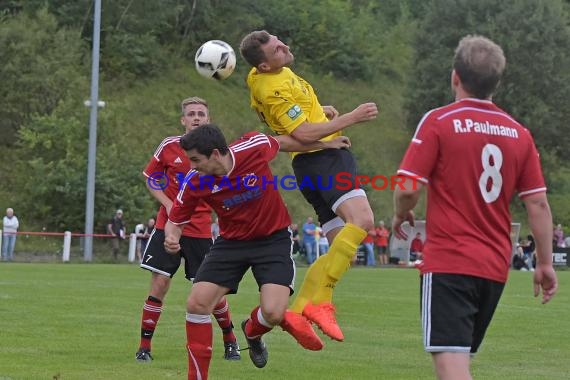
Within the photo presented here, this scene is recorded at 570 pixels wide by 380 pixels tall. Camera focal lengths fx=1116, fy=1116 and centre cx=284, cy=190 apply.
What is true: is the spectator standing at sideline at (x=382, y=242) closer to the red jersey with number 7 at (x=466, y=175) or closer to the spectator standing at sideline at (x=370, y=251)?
the spectator standing at sideline at (x=370, y=251)

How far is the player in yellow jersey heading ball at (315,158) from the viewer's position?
28.0 ft

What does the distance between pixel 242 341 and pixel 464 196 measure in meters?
5.98

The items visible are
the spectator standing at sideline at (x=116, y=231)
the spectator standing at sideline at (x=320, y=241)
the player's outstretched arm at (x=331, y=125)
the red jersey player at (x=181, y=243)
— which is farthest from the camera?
the spectator standing at sideline at (x=320, y=241)

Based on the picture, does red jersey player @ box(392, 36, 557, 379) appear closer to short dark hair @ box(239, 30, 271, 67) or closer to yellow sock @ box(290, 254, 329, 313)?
yellow sock @ box(290, 254, 329, 313)

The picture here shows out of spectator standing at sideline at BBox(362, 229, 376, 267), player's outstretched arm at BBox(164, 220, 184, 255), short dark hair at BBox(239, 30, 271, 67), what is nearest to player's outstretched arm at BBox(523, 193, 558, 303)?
player's outstretched arm at BBox(164, 220, 184, 255)

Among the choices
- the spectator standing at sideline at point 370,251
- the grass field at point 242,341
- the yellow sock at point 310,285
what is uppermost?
the spectator standing at sideline at point 370,251

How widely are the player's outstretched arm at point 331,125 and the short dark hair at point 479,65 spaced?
279 centimetres

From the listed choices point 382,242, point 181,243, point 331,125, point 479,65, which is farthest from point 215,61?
point 382,242

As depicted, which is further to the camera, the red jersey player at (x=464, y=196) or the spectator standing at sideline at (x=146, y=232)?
the spectator standing at sideline at (x=146, y=232)

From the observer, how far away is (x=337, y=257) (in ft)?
28.1

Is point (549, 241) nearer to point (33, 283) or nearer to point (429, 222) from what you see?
point (429, 222)

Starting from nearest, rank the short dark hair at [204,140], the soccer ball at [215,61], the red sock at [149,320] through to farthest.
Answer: the short dark hair at [204,140]
the soccer ball at [215,61]
the red sock at [149,320]

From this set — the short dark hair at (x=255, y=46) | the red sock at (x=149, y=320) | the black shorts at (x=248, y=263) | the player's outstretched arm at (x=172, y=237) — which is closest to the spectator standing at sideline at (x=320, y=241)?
the red sock at (x=149, y=320)

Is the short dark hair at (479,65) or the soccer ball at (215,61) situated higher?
the soccer ball at (215,61)
